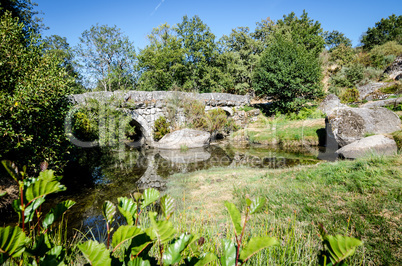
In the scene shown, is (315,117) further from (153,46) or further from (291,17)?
(291,17)

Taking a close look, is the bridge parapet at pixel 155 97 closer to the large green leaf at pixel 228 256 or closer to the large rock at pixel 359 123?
the large rock at pixel 359 123

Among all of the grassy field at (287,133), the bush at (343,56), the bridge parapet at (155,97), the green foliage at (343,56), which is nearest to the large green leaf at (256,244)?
the bridge parapet at (155,97)

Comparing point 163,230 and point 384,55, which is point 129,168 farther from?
point 384,55

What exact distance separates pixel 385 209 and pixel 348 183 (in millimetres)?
1081

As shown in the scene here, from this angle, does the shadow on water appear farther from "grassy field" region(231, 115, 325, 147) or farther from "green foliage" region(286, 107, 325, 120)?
"green foliage" region(286, 107, 325, 120)

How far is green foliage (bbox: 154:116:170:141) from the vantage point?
48.1 feet

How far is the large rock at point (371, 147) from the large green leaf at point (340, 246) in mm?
7459

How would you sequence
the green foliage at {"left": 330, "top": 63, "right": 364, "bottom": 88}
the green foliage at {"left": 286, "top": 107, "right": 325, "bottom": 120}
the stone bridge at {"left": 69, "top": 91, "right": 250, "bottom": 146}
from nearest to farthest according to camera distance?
the stone bridge at {"left": 69, "top": 91, "right": 250, "bottom": 146} → the green foliage at {"left": 286, "top": 107, "right": 325, "bottom": 120} → the green foliage at {"left": 330, "top": 63, "right": 364, "bottom": 88}

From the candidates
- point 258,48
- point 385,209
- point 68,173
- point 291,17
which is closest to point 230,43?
point 258,48

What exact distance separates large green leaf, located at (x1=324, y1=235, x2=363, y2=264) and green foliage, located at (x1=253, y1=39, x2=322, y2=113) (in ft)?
59.0

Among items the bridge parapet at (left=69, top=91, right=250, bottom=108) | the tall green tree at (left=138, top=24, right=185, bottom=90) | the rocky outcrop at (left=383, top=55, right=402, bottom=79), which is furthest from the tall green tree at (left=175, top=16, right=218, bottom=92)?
the rocky outcrop at (left=383, top=55, right=402, bottom=79)

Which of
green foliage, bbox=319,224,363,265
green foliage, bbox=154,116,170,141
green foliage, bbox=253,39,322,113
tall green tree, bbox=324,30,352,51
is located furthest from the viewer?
tall green tree, bbox=324,30,352,51

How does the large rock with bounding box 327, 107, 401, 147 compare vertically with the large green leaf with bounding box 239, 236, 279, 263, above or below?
above

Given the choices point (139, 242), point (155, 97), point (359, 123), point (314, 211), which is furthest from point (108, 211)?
point (155, 97)
